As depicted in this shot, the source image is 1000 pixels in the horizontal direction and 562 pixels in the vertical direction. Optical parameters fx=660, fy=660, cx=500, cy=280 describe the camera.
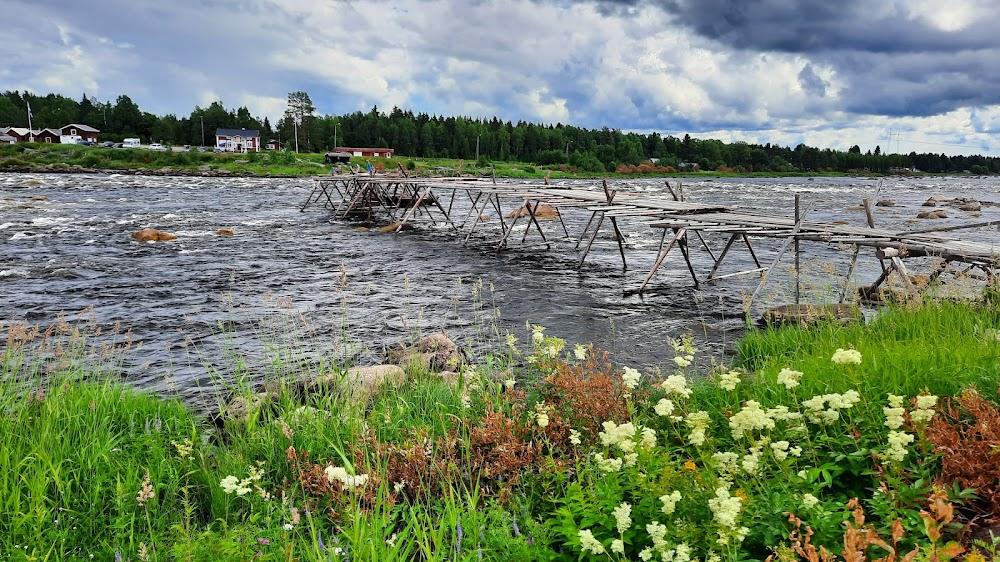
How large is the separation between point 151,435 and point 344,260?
14935 mm

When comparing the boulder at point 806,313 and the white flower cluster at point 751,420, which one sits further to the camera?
the boulder at point 806,313

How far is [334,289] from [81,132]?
136985 mm

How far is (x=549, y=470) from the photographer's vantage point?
4289 mm

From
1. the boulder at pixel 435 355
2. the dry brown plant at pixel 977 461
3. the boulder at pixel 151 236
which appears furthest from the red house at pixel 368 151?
the dry brown plant at pixel 977 461

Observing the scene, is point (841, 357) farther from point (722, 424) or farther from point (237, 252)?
point (237, 252)

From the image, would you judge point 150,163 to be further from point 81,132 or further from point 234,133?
point 81,132

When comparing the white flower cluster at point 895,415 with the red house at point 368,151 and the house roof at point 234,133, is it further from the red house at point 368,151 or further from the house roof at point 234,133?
the house roof at point 234,133

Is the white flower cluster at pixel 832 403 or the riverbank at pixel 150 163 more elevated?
the riverbank at pixel 150 163

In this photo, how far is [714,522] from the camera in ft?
Result: 10.3

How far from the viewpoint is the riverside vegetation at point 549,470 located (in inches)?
130

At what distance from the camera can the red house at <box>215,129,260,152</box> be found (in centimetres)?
12644

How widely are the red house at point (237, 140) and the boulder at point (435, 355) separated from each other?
128 metres

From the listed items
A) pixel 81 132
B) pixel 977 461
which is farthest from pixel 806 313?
pixel 81 132

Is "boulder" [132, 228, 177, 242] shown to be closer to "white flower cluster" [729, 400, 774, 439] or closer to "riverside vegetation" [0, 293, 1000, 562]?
"riverside vegetation" [0, 293, 1000, 562]
